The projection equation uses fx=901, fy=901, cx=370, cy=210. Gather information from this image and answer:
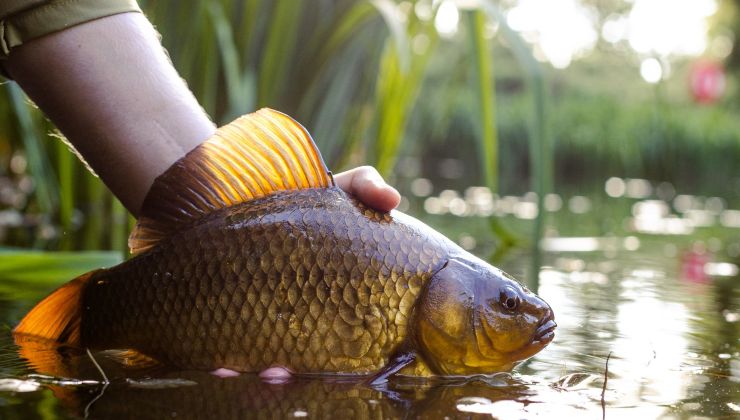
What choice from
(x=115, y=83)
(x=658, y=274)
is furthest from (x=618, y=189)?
(x=115, y=83)

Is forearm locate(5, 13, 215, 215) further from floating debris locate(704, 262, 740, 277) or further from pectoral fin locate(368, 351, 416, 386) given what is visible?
floating debris locate(704, 262, 740, 277)

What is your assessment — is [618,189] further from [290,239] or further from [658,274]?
[290,239]

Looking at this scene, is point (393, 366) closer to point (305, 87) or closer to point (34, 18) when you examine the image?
point (34, 18)

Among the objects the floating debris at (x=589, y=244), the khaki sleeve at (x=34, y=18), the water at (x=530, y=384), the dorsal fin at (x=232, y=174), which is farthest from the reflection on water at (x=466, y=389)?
the floating debris at (x=589, y=244)

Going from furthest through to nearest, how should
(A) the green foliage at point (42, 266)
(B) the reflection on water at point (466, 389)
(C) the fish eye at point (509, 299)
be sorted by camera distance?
(A) the green foliage at point (42, 266), (C) the fish eye at point (509, 299), (B) the reflection on water at point (466, 389)

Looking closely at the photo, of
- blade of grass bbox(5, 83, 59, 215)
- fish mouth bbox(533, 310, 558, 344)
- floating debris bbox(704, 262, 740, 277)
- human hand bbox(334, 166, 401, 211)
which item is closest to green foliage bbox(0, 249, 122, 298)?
blade of grass bbox(5, 83, 59, 215)

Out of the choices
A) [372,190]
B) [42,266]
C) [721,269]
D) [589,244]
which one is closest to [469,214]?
[589,244]

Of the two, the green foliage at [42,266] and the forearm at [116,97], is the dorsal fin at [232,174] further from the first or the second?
the green foliage at [42,266]

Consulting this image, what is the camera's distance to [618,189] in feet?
37.3

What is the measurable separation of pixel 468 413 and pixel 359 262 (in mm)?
346

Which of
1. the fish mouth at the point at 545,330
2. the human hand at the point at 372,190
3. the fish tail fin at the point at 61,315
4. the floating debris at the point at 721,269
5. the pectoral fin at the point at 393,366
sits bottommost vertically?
the floating debris at the point at 721,269

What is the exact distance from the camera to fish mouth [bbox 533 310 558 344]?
161cm

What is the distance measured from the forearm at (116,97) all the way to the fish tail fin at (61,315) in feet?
1.15

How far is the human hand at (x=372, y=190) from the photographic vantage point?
1645mm
